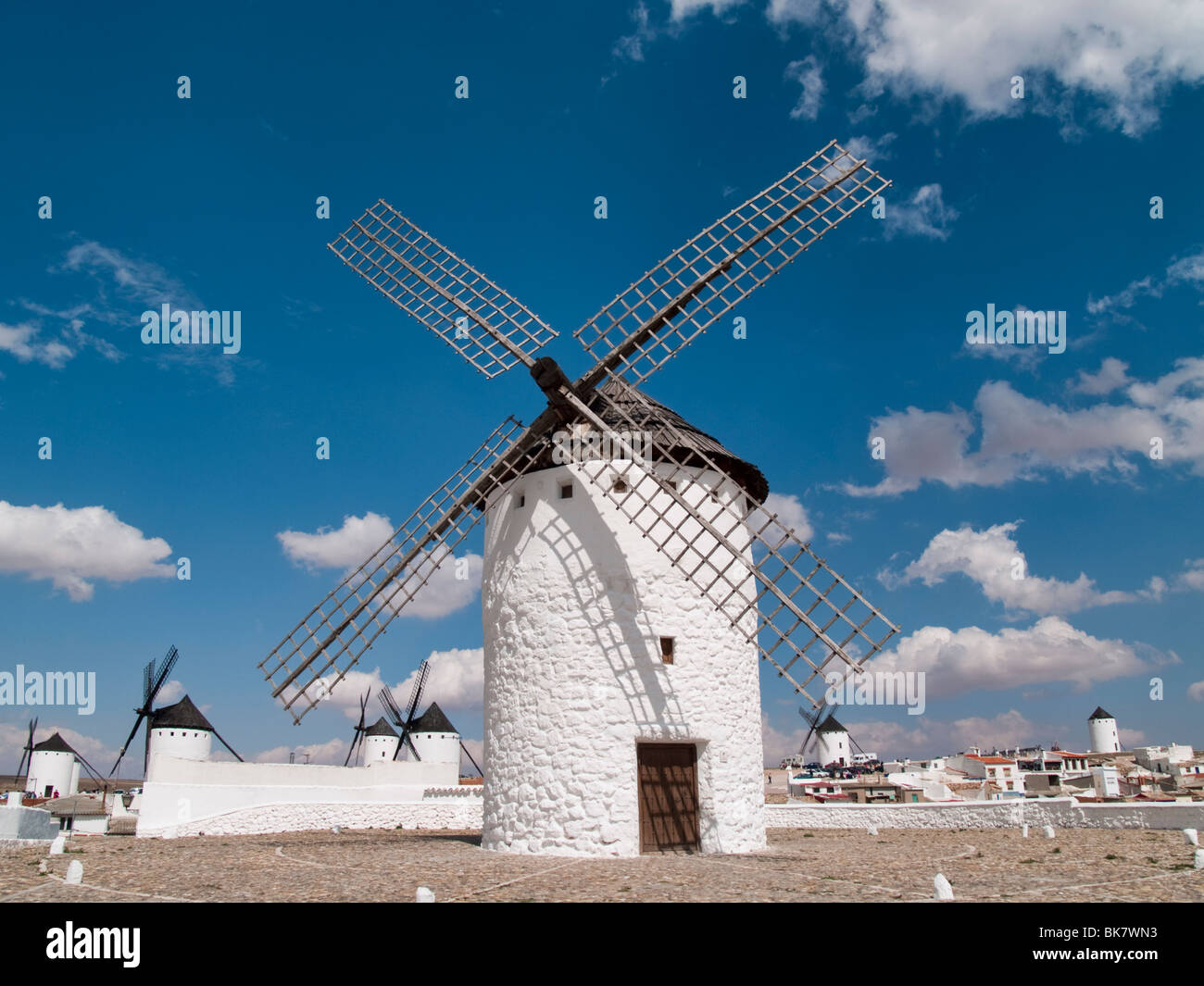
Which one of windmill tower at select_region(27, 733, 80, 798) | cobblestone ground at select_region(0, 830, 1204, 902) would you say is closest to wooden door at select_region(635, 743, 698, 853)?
cobblestone ground at select_region(0, 830, 1204, 902)

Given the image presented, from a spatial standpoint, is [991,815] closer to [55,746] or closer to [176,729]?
[176,729]

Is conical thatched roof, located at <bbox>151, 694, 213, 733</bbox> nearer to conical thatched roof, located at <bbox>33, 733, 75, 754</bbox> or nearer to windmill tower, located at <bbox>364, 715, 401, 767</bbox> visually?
windmill tower, located at <bbox>364, 715, 401, 767</bbox>

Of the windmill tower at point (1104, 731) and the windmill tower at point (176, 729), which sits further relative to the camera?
the windmill tower at point (1104, 731)

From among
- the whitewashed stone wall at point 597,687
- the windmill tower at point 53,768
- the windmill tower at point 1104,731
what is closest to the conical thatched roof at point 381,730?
the windmill tower at point 53,768

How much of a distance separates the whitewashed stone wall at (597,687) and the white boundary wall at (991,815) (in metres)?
5.66

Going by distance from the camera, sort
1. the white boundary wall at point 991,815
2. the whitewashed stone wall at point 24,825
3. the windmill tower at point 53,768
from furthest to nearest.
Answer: the windmill tower at point 53,768 → the white boundary wall at point 991,815 → the whitewashed stone wall at point 24,825

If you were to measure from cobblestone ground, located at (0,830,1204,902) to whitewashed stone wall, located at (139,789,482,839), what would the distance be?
166 inches

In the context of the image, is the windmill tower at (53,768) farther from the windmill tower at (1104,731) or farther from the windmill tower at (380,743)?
the windmill tower at (1104,731)

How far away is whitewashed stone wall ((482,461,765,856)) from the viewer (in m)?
11.8

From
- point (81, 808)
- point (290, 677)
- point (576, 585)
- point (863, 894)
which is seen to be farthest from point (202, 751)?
point (863, 894)

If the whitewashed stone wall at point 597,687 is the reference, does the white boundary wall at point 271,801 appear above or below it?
below

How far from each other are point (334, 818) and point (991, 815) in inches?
557

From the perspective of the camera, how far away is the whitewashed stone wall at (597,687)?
38.7 ft
